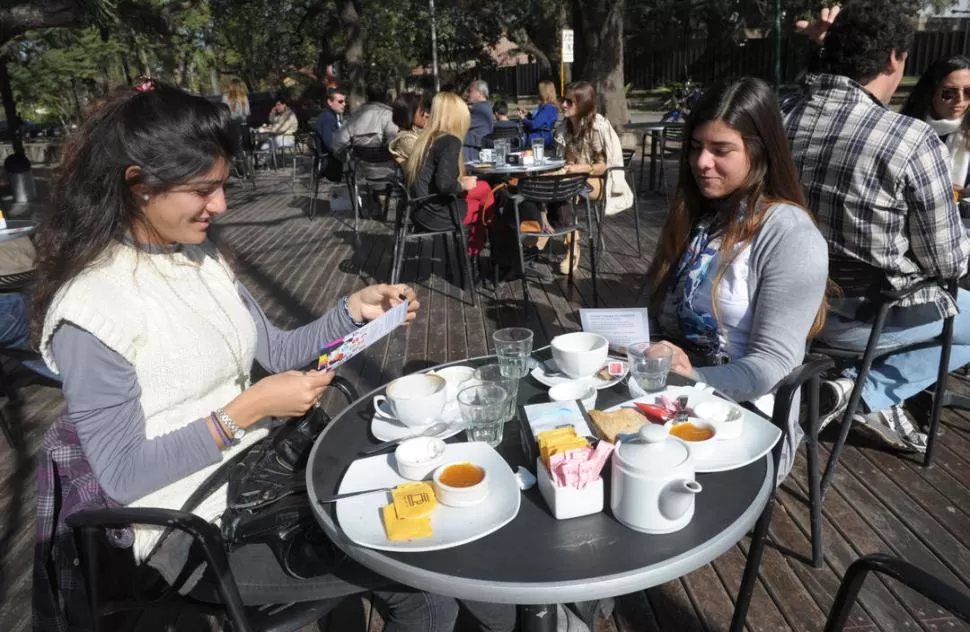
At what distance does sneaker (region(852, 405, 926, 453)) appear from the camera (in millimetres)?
2652

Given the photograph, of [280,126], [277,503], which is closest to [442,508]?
[277,503]

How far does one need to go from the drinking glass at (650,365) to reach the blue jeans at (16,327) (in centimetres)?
265

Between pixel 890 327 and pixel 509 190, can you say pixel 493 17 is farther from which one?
pixel 890 327

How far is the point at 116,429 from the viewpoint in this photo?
1.26m

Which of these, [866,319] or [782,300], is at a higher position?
[782,300]

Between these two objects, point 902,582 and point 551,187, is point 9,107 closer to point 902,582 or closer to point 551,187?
point 551,187

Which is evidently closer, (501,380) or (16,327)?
(501,380)

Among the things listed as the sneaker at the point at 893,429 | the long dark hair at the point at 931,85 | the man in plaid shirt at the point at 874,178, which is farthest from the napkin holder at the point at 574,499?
the long dark hair at the point at 931,85

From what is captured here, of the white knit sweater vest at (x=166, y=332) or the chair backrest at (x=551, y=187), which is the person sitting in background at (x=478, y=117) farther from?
the white knit sweater vest at (x=166, y=332)

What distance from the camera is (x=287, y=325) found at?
4.64m

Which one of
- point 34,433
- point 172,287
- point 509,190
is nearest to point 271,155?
point 509,190

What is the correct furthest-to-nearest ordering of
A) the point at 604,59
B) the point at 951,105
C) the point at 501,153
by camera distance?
the point at 604,59 < the point at 501,153 < the point at 951,105

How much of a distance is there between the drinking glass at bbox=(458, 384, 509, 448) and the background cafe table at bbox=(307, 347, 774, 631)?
0.73 ft

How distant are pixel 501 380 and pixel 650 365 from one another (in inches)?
14.3
